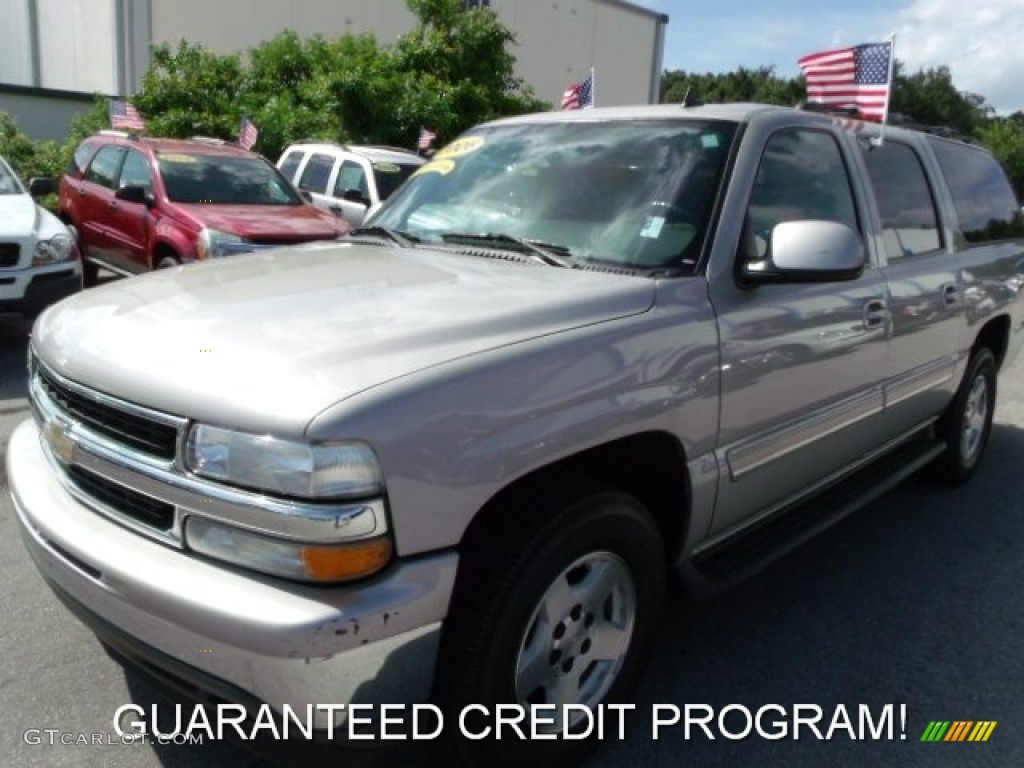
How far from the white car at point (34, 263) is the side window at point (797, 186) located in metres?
5.73

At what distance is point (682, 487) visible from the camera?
2.76 metres

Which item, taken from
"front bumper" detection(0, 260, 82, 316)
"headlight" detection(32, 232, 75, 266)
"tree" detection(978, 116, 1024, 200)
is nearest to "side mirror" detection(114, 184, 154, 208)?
"headlight" detection(32, 232, 75, 266)

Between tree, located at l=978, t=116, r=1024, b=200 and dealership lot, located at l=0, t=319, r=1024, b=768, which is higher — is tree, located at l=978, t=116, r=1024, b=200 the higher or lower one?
the higher one

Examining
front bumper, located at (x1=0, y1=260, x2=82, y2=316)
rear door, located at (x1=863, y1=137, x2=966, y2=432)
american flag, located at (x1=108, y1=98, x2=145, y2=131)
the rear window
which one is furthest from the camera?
american flag, located at (x1=108, y1=98, x2=145, y2=131)

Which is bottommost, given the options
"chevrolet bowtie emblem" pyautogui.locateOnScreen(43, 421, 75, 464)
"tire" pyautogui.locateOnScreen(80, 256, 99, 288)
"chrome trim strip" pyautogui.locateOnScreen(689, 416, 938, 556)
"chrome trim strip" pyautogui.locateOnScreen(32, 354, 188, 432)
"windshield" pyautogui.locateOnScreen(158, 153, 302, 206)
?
"tire" pyautogui.locateOnScreen(80, 256, 99, 288)

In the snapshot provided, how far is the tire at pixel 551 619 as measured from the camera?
2.15m

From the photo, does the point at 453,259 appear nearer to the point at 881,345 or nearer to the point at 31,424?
the point at 31,424

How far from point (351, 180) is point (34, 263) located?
Answer: 197 inches

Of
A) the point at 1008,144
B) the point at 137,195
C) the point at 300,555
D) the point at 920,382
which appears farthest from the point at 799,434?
the point at 1008,144

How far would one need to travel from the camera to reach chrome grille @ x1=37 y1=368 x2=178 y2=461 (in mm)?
2088

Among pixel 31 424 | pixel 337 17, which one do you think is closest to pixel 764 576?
pixel 31 424

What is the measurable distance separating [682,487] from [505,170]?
142 centimetres

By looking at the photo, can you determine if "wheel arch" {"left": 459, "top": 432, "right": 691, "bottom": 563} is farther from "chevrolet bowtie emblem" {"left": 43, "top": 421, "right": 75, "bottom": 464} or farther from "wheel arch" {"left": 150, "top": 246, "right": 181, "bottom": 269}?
"wheel arch" {"left": 150, "top": 246, "right": 181, "bottom": 269}

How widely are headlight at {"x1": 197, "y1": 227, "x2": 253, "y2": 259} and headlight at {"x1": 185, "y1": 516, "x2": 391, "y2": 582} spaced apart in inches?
233
